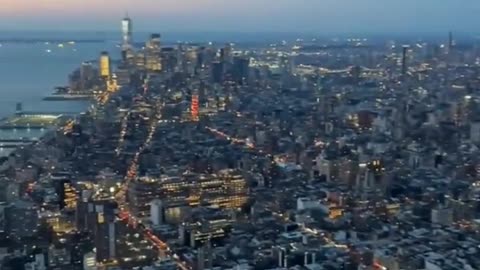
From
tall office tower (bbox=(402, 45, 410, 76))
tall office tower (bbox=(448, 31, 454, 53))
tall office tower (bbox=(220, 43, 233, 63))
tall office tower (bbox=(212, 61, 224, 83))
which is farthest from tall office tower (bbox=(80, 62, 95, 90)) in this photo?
tall office tower (bbox=(448, 31, 454, 53))

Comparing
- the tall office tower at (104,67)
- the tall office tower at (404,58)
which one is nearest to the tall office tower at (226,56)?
the tall office tower at (104,67)

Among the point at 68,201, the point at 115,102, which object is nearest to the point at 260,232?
the point at 68,201

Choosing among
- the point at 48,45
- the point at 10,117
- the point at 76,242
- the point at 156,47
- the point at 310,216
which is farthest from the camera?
the point at 48,45

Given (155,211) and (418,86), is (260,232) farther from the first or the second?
(418,86)

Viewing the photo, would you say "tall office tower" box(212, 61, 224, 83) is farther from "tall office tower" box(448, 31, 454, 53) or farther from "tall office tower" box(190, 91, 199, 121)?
"tall office tower" box(448, 31, 454, 53)

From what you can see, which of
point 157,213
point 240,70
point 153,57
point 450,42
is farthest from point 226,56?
point 157,213

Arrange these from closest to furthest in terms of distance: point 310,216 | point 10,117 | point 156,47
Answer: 1. point 310,216
2. point 10,117
3. point 156,47
